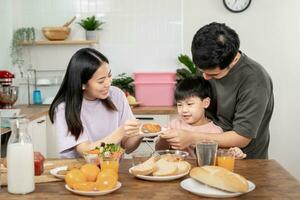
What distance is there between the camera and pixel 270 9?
460 cm

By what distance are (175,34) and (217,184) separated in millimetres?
3356

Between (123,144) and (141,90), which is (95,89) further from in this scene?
(141,90)

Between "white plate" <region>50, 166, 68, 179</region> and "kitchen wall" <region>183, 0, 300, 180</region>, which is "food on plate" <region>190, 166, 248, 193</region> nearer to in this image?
"white plate" <region>50, 166, 68, 179</region>

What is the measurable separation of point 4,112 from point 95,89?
63.9 inches

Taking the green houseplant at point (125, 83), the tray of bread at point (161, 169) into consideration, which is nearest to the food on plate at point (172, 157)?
the tray of bread at point (161, 169)

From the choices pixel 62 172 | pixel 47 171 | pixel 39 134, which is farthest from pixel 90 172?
pixel 39 134

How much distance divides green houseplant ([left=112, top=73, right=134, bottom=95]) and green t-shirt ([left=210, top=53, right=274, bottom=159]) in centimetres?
234

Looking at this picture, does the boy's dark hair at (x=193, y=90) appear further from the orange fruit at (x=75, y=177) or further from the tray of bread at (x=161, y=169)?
the orange fruit at (x=75, y=177)

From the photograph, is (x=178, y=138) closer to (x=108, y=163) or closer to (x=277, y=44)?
(x=108, y=163)

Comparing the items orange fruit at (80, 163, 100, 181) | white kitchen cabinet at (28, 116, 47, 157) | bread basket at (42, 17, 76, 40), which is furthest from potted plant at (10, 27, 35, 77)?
orange fruit at (80, 163, 100, 181)

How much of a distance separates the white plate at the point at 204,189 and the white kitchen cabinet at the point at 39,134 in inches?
97.4

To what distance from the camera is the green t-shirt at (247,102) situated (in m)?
2.08

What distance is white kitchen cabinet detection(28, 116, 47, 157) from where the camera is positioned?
12.7ft

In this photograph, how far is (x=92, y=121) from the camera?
232 cm
